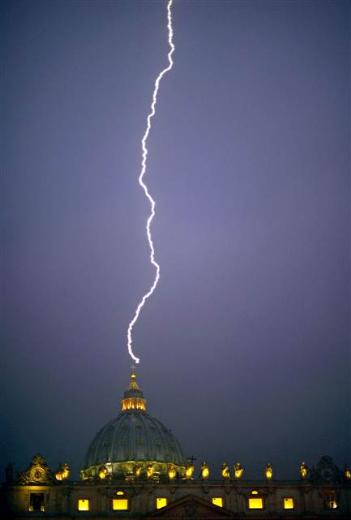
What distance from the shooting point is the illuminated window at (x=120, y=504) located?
86562 mm

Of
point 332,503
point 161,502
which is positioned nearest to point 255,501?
point 332,503

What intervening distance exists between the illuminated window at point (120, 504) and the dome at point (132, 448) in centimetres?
2015

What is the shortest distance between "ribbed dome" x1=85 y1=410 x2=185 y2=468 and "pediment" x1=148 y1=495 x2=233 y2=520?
25539 mm

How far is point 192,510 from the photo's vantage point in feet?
281

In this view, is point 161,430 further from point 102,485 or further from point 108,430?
point 102,485

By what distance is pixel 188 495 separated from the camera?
85938 mm

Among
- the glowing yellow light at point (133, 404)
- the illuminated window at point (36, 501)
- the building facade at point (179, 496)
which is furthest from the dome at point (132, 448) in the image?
the illuminated window at point (36, 501)

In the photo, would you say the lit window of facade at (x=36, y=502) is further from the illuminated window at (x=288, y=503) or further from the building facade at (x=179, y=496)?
the illuminated window at (x=288, y=503)

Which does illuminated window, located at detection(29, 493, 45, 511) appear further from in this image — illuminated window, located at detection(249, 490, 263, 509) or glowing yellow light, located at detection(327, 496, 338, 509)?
glowing yellow light, located at detection(327, 496, 338, 509)

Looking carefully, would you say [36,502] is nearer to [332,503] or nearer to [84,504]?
[84,504]

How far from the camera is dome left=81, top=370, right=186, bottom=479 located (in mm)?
110625

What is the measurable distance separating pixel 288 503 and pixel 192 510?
471 inches

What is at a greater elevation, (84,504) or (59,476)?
(59,476)

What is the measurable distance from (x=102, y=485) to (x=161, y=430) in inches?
1283
